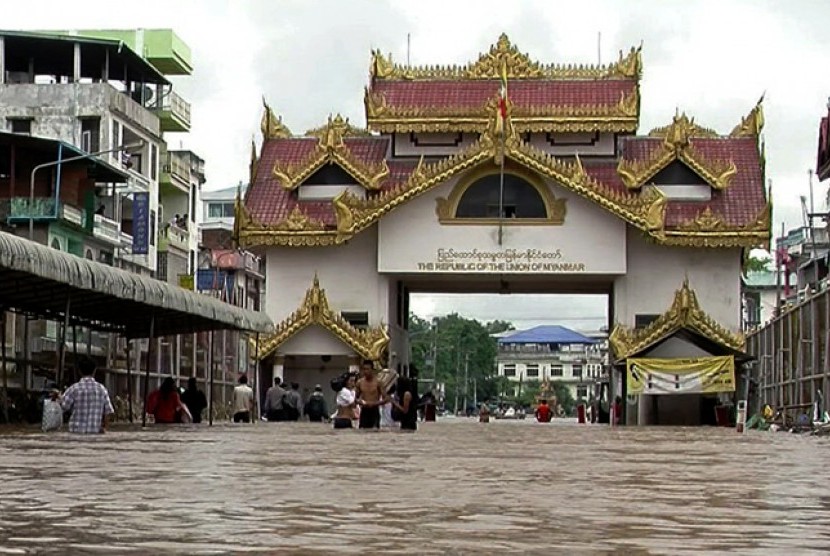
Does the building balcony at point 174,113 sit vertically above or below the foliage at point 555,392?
above

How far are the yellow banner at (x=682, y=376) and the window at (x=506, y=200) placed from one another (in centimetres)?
671

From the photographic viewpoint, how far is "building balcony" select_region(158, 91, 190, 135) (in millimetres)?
62500

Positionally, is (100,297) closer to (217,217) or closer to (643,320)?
(643,320)

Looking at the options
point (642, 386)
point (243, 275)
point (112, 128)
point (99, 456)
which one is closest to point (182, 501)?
point (99, 456)

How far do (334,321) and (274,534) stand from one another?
37.6m

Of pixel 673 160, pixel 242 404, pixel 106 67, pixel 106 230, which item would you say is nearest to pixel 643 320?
pixel 673 160

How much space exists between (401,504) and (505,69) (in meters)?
39.6

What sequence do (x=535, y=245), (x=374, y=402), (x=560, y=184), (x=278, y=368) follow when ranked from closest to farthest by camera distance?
1. (x=374, y=402)
2. (x=560, y=184)
3. (x=535, y=245)
4. (x=278, y=368)

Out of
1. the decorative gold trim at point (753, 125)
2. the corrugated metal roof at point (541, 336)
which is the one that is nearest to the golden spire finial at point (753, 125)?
the decorative gold trim at point (753, 125)

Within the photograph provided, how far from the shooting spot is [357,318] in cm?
4497

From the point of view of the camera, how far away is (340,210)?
4312 cm

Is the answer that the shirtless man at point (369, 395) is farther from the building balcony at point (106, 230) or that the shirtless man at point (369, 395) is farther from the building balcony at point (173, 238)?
the building balcony at point (173, 238)

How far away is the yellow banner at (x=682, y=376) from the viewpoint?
38156 millimetres

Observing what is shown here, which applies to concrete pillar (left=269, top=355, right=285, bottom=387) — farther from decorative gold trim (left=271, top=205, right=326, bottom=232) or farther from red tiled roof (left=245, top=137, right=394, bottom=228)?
red tiled roof (left=245, top=137, right=394, bottom=228)
